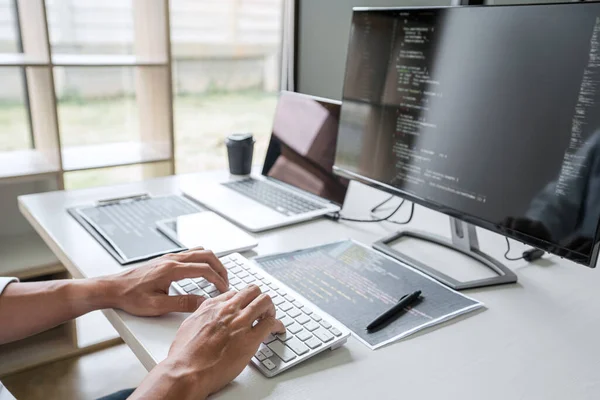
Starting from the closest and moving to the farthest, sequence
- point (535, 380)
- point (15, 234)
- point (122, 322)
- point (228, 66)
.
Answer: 1. point (535, 380)
2. point (122, 322)
3. point (15, 234)
4. point (228, 66)

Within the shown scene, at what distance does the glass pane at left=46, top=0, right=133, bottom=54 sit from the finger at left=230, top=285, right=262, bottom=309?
174 centimetres

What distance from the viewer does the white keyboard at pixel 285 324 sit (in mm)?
742

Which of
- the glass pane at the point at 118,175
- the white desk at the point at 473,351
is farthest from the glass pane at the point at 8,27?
the white desk at the point at 473,351

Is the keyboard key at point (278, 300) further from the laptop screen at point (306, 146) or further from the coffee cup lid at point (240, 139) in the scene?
the coffee cup lid at point (240, 139)

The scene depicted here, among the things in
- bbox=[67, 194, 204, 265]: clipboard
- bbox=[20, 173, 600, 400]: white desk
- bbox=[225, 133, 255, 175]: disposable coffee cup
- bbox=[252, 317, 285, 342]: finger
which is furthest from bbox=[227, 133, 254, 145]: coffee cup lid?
bbox=[252, 317, 285, 342]: finger

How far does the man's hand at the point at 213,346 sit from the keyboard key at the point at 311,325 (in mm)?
41

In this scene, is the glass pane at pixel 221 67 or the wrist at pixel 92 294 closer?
the wrist at pixel 92 294

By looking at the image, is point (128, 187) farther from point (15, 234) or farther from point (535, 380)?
point (535, 380)

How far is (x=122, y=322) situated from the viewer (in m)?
0.85

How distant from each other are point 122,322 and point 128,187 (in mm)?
779

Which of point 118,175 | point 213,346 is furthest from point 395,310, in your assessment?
point 118,175

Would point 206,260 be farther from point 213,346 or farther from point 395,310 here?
point 395,310

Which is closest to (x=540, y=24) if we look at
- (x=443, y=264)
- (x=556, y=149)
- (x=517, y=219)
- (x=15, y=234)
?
(x=556, y=149)

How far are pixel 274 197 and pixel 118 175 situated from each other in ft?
5.35
